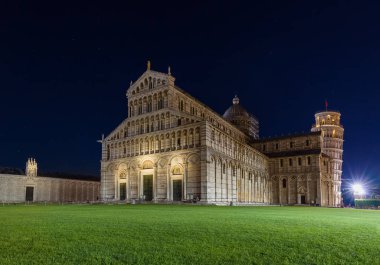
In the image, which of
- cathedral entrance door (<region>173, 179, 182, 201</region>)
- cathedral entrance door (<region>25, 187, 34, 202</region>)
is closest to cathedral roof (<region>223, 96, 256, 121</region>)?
cathedral entrance door (<region>173, 179, 182, 201</region>)

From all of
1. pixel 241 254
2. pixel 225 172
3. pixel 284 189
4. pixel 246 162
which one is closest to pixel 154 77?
pixel 225 172

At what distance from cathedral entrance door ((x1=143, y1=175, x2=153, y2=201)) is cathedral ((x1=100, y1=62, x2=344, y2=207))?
5.0 inches

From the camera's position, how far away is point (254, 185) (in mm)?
67062

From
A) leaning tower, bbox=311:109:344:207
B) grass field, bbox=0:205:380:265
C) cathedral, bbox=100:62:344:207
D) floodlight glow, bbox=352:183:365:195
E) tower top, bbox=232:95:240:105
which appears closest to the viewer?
grass field, bbox=0:205:380:265

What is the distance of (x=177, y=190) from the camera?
50125 millimetres

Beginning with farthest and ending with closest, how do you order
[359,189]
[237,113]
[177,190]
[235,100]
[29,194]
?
[235,100], [237,113], [359,189], [29,194], [177,190]

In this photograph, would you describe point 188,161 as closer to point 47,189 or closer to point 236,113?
point 47,189

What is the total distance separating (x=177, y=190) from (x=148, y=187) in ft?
20.2

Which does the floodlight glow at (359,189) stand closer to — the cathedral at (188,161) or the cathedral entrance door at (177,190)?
the cathedral at (188,161)

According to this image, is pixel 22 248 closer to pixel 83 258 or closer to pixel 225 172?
pixel 83 258

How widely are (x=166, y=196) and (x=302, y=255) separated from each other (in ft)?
146

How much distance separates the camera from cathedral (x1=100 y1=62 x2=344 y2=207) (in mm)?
48375

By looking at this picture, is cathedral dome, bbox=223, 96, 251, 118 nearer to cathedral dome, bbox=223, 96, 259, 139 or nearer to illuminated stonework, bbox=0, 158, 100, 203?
cathedral dome, bbox=223, 96, 259, 139

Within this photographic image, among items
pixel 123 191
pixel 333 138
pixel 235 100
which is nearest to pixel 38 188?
pixel 123 191
